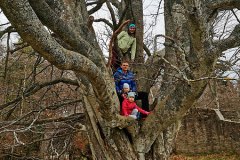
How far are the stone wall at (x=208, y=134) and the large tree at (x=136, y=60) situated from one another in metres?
9.61

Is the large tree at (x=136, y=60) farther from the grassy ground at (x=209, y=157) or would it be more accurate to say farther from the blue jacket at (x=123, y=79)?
the grassy ground at (x=209, y=157)

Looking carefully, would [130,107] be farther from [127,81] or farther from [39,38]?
[39,38]

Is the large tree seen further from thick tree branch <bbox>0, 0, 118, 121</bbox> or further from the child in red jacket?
the child in red jacket

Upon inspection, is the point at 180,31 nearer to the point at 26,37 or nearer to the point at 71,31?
the point at 71,31

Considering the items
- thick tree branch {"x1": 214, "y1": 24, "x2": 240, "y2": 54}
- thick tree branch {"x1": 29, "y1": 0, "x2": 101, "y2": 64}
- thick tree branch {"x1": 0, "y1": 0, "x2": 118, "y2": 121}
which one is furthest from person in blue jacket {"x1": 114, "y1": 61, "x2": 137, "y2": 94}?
thick tree branch {"x1": 0, "y1": 0, "x2": 118, "y2": 121}

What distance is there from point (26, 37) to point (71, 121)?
373 cm

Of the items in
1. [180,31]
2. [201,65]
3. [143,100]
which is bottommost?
[143,100]

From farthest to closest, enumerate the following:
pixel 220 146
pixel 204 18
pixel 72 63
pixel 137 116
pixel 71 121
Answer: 1. pixel 220 146
2. pixel 71 121
3. pixel 137 116
4. pixel 204 18
5. pixel 72 63

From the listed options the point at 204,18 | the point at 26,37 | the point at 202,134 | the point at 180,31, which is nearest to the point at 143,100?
the point at 180,31

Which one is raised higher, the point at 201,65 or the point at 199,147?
the point at 201,65

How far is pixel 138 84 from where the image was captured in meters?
5.30

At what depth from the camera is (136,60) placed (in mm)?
5430

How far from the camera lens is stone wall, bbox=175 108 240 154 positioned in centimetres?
1401

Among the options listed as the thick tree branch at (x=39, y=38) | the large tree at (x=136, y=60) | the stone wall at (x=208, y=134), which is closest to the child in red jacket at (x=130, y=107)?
the large tree at (x=136, y=60)
